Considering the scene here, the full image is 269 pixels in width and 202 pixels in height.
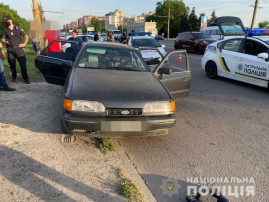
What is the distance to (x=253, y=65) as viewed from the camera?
6.45m

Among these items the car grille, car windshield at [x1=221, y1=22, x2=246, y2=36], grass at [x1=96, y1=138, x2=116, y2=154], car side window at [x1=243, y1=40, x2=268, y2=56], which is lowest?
grass at [x1=96, y1=138, x2=116, y2=154]

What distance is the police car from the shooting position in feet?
20.6

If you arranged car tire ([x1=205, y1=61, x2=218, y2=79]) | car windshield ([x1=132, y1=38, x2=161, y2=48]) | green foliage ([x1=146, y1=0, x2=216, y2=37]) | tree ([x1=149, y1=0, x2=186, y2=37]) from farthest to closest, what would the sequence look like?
tree ([x1=149, y1=0, x2=186, y2=37]) < green foliage ([x1=146, y1=0, x2=216, y2=37]) < car windshield ([x1=132, y1=38, x2=161, y2=48]) < car tire ([x1=205, y1=61, x2=218, y2=79])

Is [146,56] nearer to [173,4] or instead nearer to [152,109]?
[152,109]

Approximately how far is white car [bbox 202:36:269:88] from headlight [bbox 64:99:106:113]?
529 centimetres

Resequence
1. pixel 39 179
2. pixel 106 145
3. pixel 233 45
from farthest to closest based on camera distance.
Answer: pixel 233 45, pixel 106 145, pixel 39 179

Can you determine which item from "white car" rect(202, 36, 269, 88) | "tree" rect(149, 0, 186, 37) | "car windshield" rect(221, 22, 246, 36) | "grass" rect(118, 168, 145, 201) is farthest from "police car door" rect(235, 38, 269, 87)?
"tree" rect(149, 0, 186, 37)

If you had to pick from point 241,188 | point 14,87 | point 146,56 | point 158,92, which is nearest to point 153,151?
point 158,92

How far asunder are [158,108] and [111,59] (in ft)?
5.49

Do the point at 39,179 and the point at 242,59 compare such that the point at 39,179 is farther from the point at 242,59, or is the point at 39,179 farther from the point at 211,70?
the point at 211,70

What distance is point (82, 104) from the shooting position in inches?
109

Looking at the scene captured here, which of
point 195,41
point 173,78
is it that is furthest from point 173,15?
point 173,78

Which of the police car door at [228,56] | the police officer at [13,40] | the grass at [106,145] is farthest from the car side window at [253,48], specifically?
the police officer at [13,40]

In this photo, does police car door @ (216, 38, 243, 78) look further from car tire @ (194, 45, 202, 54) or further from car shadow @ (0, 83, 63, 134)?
car tire @ (194, 45, 202, 54)
